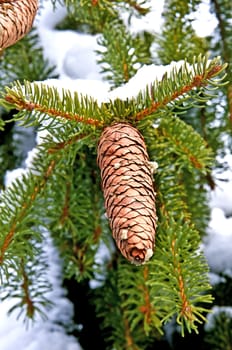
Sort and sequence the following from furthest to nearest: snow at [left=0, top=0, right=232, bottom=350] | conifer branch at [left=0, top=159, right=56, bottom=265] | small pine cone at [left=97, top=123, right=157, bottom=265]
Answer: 1. snow at [left=0, top=0, right=232, bottom=350]
2. conifer branch at [left=0, top=159, right=56, bottom=265]
3. small pine cone at [left=97, top=123, right=157, bottom=265]

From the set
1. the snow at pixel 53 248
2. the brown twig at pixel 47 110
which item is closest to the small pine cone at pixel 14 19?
the brown twig at pixel 47 110

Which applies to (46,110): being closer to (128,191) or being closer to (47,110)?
(47,110)

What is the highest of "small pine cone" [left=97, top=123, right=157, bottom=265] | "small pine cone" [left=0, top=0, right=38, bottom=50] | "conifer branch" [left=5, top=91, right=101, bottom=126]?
"small pine cone" [left=0, top=0, right=38, bottom=50]

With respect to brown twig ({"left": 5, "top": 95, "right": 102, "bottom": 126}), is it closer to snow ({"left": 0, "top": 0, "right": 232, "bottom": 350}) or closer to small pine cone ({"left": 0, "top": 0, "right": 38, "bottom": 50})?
small pine cone ({"left": 0, "top": 0, "right": 38, "bottom": 50})

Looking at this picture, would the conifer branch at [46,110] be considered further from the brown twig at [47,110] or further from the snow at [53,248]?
the snow at [53,248]

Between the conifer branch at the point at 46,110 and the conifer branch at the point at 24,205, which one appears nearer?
the conifer branch at the point at 46,110

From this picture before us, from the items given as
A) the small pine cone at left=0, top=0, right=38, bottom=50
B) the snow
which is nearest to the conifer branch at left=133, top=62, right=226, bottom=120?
the small pine cone at left=0, top=0, right=38, bottom=50
